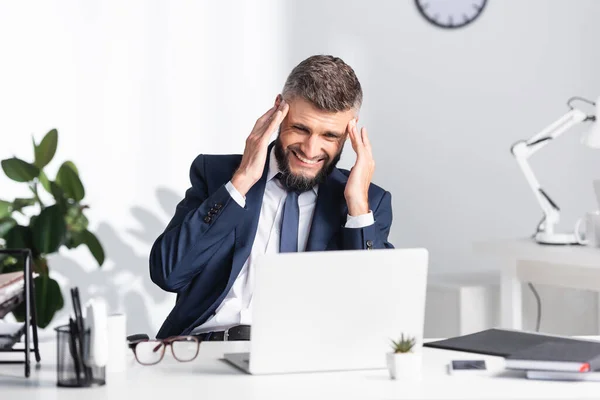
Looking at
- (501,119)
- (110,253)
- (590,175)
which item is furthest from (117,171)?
(590,175)

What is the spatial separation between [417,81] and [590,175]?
0.92 m

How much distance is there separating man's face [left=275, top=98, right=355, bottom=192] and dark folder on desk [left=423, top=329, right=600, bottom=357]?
653 millimetres

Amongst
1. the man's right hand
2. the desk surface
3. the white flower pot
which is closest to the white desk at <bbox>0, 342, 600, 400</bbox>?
the white flower pot

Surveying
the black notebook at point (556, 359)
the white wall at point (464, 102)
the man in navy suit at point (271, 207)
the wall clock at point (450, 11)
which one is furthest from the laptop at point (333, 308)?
the wall clock at point (450, 11)

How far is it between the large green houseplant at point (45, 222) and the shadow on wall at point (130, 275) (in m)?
0.35

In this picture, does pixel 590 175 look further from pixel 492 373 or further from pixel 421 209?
pixel 492 373

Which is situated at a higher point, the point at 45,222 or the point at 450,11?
the point at 450,11

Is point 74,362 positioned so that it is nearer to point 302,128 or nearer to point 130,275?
point 302,128

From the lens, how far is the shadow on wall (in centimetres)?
399

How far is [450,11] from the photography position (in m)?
4.36

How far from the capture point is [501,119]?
445cm

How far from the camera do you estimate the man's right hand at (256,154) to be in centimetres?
248

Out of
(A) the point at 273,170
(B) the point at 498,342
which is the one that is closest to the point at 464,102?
(A) the point at 273,170

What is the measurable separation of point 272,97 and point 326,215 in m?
1.71
